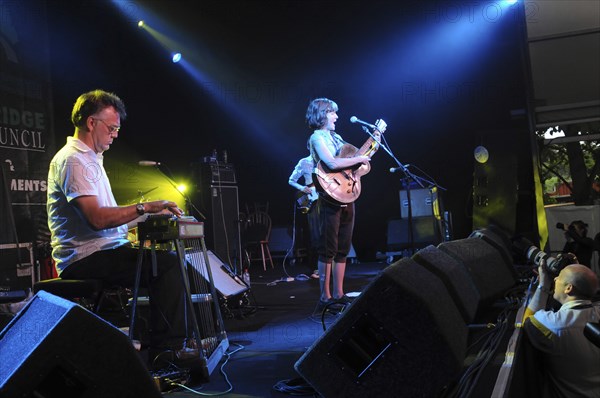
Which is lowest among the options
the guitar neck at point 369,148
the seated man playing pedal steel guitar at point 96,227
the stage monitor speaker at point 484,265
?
the stage monitor speaker at point 484,265

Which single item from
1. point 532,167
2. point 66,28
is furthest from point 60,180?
point 532,167

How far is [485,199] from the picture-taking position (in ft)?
22.8

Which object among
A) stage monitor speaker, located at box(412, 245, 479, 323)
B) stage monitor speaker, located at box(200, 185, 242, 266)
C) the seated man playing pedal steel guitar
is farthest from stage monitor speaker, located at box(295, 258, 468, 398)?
stage monitor speaker, located at box(200, 185, 242, 266)

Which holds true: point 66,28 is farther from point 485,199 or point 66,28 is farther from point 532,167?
point 532,167

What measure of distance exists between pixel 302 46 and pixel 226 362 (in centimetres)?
634

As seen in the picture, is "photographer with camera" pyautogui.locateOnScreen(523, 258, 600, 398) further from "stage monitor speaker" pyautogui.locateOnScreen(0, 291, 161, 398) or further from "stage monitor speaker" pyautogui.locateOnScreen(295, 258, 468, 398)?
"stage monitor speaker" pyautogui.locateOnScreen(0, 291, 161, 398)

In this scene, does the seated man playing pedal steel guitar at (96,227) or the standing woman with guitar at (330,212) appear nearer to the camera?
the seated man playing pedal steel guitar at (96,227)

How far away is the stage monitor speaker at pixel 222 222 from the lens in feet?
19.9

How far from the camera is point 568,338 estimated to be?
227 centimetres

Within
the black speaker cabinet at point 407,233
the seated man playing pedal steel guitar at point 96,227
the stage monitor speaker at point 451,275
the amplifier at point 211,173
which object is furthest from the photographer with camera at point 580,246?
the seated man playing pedal steel guitar at point 96,227

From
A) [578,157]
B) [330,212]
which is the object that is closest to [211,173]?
[330,212]

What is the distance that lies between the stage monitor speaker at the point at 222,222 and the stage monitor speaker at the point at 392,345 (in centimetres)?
460

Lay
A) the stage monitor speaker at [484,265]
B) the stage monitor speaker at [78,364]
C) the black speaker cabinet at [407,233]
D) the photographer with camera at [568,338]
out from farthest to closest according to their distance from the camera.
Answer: the black speaker cabinet at [407,233] → the stage monitor speaker at [484,265] → the photographer with camera at [568,338] → the stage monitor speaker at [78,364]

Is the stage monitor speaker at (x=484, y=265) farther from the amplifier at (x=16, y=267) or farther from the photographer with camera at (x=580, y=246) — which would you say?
the amplifier at (x=16, y=267)
